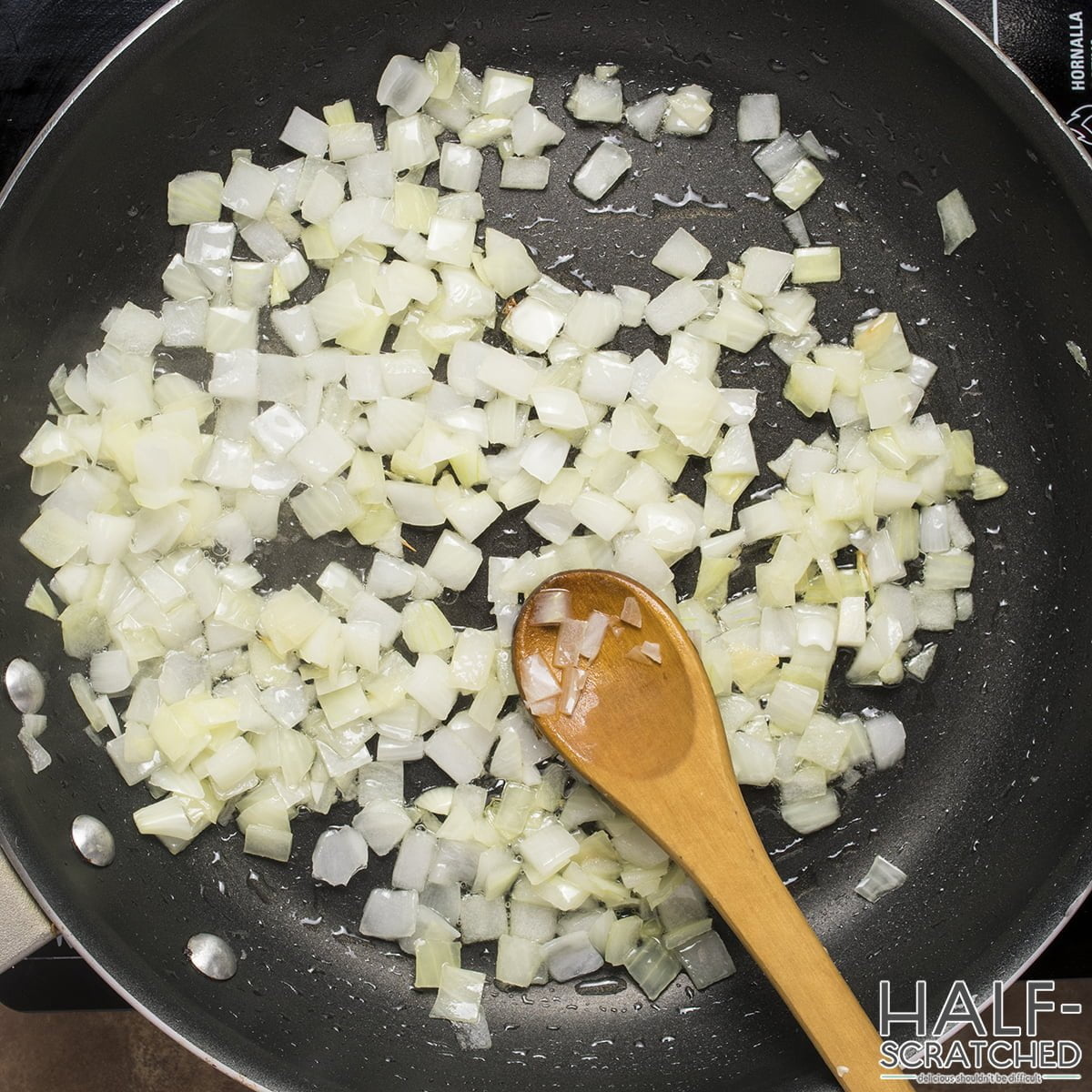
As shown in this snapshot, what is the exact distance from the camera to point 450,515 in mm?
1232

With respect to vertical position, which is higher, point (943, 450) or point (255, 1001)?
Answer: point (943, 450)

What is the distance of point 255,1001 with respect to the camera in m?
1.25

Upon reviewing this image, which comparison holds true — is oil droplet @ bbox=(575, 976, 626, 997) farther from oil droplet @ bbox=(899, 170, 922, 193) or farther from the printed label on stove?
the printed label on stove

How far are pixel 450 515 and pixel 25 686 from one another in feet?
1.88

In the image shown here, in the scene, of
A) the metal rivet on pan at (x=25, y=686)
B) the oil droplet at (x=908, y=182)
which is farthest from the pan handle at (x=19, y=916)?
the oil droplet at (x=908, y=182)

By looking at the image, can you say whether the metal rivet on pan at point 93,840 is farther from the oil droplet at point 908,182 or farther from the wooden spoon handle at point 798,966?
the oil droplet at point 908,182

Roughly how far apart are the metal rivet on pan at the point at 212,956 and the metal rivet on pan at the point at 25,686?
367mm

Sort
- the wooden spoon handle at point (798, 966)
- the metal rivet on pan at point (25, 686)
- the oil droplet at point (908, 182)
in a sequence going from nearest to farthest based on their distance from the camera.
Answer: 1. the wooden spoon handle at point (798, 966)
2. the metal rivet on pan at point (25, 686)
3. the oil droplet at point (908, 182)

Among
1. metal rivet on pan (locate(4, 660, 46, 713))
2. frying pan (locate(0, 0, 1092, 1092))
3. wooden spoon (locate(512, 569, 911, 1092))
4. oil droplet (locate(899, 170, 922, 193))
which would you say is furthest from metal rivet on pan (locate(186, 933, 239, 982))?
oil droplet (locate(899, 170, 922, 193))

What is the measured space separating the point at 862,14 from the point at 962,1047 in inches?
54.4

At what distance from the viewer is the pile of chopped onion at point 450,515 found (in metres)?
1.22

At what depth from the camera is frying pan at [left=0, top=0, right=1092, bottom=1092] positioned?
3.95ft

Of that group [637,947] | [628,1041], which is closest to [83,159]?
[637,947]

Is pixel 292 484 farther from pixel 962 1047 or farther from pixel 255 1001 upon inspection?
pixel 962 1047
